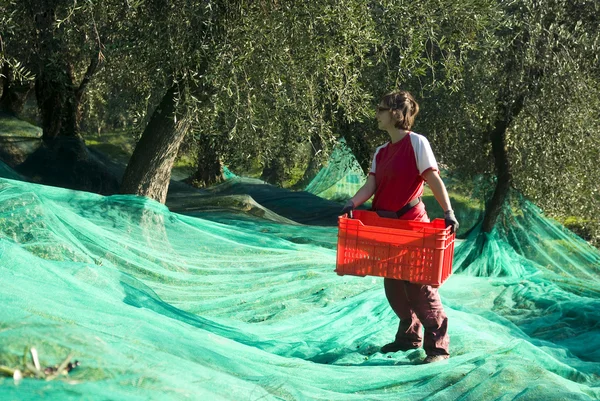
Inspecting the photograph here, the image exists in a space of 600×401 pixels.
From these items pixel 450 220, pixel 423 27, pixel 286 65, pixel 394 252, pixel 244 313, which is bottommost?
pixel 244 313

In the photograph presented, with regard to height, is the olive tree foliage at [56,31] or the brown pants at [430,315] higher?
the olive tree foliage at [56,31]

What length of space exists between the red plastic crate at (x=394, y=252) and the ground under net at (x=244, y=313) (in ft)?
2.01

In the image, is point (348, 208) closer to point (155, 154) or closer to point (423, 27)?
point (423, 27)

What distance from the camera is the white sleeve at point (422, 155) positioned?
17.2 ft

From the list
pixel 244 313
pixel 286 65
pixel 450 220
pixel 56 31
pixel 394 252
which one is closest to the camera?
pixel 394 252

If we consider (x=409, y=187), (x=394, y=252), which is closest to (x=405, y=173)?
(x=409, y=187)

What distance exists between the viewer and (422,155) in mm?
5270

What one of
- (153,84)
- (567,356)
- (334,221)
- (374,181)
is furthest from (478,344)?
(334,221)

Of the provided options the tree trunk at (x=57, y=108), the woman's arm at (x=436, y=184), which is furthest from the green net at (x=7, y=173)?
the woman's arm at (x=436, y=184)

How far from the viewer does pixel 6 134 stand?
11.2 meters

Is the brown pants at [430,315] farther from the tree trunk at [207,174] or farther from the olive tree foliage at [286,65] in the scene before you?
the tree trunk at [207,174]

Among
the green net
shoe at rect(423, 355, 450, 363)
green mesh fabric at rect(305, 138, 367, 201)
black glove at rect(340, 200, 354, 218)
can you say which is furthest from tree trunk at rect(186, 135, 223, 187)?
shoe at rect(423, 355, 450, 363)

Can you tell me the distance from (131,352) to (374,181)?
2.55 meters

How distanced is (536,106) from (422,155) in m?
5.82
